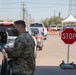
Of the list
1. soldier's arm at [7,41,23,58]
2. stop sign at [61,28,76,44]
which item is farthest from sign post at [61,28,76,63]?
soldier's arm at [7,41,23,58]

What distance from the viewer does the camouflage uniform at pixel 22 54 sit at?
205 inches

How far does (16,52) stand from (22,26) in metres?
0.45

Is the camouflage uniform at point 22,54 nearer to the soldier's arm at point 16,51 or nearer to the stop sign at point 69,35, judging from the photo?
the soldier's arm at point 16,51

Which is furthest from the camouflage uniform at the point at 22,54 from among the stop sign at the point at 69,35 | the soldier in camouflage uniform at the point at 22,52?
the stop sign at the point at 69,35

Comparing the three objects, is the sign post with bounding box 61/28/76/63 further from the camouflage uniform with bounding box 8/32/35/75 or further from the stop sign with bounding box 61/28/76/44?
the camouflage uniform with bounding box 8/32/35/75

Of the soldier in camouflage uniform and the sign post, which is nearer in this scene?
the soldier in camouflage uniform

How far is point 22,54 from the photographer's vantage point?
5.25m

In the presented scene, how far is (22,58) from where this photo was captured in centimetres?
526

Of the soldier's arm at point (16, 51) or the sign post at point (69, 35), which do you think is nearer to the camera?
the soldier's arm at point (16, 51)

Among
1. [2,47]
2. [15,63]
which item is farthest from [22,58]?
[2,47]

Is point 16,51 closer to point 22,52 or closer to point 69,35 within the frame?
point 22,52

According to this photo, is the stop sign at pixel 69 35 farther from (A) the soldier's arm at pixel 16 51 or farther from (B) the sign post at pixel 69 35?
(A) the soldier's arm at pixel 16 51

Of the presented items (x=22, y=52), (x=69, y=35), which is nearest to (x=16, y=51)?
(x=22, y=52)

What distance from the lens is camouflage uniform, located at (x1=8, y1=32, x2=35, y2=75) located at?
5215 millimetres
